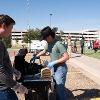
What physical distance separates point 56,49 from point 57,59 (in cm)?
20

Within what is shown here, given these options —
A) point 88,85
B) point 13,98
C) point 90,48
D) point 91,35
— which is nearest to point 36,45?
point 90,48

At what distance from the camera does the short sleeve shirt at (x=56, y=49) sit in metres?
7.91

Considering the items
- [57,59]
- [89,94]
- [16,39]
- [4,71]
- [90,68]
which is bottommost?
[16,39]

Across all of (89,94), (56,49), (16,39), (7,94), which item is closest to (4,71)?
(7,94)

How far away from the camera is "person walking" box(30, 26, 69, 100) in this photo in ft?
25.6

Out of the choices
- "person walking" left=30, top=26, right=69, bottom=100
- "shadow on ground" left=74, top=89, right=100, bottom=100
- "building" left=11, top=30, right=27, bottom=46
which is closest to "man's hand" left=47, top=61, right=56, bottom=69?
"person walking" left=30, top=26, right=69, bottom=100

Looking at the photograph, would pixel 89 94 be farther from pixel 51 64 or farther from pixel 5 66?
pixel 5 66

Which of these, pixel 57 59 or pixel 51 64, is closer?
pixel 51 64

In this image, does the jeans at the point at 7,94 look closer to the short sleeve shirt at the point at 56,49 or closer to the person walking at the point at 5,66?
the person walking at the point at 5,66

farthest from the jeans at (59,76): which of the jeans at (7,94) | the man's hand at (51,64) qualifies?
the jeans at (7,94)

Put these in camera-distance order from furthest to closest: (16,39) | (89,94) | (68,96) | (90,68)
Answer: (16,39)
(90,68)
(89,94)
(68,96)

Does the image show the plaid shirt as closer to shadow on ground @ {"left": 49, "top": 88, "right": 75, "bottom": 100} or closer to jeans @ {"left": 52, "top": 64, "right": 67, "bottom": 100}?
jeans @ {"left": 52, "top": 64, "right": 67, "bottom": 100}

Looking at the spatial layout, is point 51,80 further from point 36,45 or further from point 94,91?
point 36,45

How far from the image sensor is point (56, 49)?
26.2 ft
